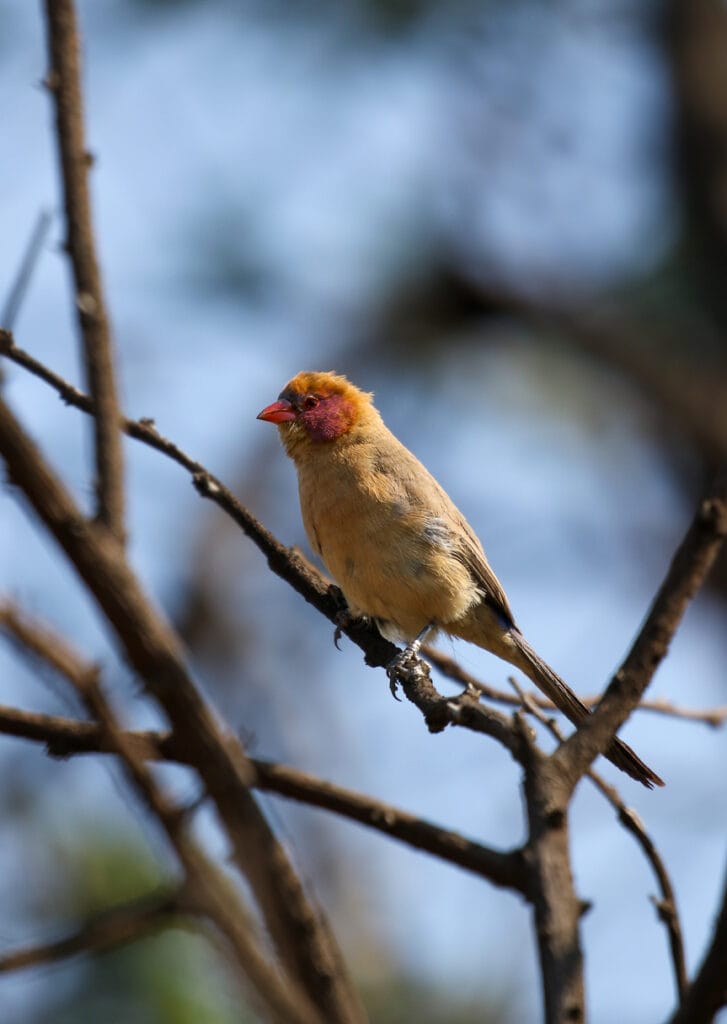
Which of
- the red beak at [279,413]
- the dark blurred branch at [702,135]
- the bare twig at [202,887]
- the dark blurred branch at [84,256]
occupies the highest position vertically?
the dark blurred branch at [702,135]

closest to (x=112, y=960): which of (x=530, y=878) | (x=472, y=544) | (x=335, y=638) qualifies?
(x=335, y=638)

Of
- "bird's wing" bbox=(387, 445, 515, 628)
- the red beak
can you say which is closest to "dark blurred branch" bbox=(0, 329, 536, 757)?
"bird's wing" bbox=(387, 445, 515, 628)

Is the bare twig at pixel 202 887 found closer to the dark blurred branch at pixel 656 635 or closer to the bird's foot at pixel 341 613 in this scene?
the dark blurred branch at pixel 656 635

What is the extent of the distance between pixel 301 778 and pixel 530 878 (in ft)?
3.08

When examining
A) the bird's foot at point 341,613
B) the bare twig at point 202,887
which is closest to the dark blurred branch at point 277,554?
the bird's foot at point 341,613

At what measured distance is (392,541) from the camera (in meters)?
4.73

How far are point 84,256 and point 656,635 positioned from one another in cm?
116

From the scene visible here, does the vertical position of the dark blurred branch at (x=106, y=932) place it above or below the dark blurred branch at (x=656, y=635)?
below

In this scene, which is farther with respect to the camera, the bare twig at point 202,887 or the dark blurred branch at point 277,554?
the dark blurred branch at point 277,554

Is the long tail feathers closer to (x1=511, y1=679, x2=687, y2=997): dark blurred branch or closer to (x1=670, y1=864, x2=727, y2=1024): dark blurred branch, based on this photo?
(x1=511, y1=679, x2=687, y2=997): dark blurred branch

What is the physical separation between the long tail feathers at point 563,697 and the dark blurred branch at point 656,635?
1961 millimetres

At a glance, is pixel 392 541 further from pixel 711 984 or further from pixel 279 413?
pixel 711 984

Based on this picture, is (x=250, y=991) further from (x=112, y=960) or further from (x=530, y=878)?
(x=112, y=960)

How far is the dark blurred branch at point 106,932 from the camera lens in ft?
6.10
